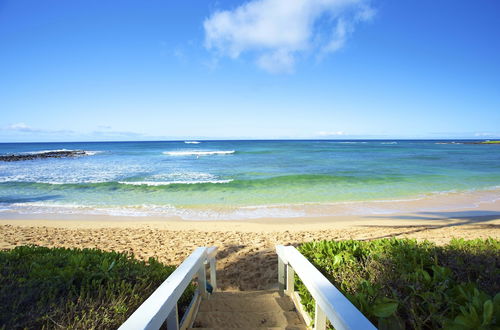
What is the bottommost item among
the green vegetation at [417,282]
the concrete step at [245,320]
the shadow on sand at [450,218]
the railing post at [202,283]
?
the shadow on sand at [450,218]

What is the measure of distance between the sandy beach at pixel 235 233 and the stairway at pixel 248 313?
1.57 meters

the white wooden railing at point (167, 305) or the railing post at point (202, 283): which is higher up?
the white wooden railing at point (167, 305)

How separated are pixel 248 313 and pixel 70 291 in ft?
6.27

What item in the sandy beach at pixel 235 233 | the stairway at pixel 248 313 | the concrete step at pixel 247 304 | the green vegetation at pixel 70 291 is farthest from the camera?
the sandy beach at pixel 235 233

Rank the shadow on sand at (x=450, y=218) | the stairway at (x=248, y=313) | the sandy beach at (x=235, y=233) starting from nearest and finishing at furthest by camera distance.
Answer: the stairway at (x=248, y=313) < the sandy beach at (x=235, y=233) < the shadow on sand at (x=450, y=218)

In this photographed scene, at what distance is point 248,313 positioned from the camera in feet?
10.4

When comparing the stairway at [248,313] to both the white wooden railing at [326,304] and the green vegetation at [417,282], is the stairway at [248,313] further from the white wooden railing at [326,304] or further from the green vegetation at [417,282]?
the green vegetation at [417,282]

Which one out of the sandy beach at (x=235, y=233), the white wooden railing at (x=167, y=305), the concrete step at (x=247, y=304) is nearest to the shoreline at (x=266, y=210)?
the sandy beach at (x=235, y=233)

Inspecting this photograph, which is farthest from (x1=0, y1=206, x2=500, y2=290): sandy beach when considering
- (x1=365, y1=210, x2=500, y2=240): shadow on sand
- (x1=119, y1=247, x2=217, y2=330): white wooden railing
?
(x1=119, y1=247, x2=217, y2=330): white wooden railing

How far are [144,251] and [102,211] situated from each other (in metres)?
6.65

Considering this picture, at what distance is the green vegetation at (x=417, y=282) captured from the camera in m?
1.66

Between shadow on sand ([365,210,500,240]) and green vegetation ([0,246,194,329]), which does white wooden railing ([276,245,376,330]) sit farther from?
shadow on sand ([365,210,500,240])

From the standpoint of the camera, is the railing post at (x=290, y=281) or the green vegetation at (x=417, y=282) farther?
the railing post at (x=290, y=281)

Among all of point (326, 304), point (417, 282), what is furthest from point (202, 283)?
point (417, 282)
